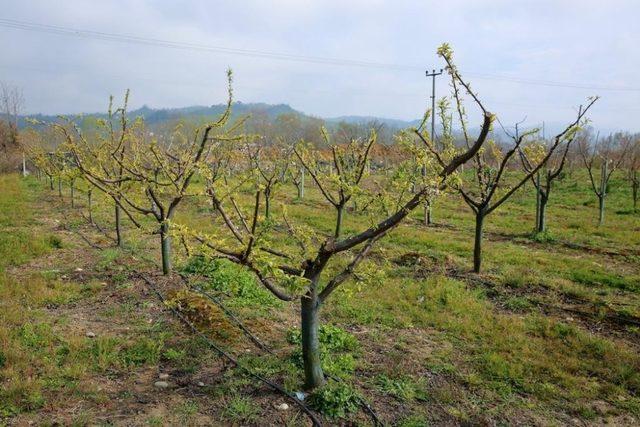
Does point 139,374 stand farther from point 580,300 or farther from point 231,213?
point 580,300

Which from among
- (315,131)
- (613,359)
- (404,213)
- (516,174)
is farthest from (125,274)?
(315,131)

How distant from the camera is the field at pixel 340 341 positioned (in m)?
4.66

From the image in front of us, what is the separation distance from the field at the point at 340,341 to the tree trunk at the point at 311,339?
19 centimetres

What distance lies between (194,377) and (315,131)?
141 ft

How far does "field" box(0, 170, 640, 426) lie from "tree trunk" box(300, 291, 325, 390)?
0.19 meters

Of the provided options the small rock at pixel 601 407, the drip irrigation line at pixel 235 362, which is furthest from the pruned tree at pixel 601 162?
the drip irrigation line at pixel 235 362

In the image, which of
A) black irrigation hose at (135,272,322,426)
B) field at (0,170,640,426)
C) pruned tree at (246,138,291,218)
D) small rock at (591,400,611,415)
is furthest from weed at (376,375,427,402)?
pruned tree at (246,138,291,218)

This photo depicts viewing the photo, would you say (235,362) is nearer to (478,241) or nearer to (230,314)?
(230,314)

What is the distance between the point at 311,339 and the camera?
4.65 m

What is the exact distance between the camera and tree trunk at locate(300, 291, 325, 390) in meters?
4.59

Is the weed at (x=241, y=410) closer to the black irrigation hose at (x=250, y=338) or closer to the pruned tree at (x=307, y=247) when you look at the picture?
the black irrigation hose at (x=250, y=338)

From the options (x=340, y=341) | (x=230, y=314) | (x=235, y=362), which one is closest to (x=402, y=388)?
(x=340, y=341)

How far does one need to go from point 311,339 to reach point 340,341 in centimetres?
151

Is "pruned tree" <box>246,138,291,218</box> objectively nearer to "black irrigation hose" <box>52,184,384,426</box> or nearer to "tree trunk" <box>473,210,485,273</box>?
"black irrigation hose" <box>52,184,384,426</box>
